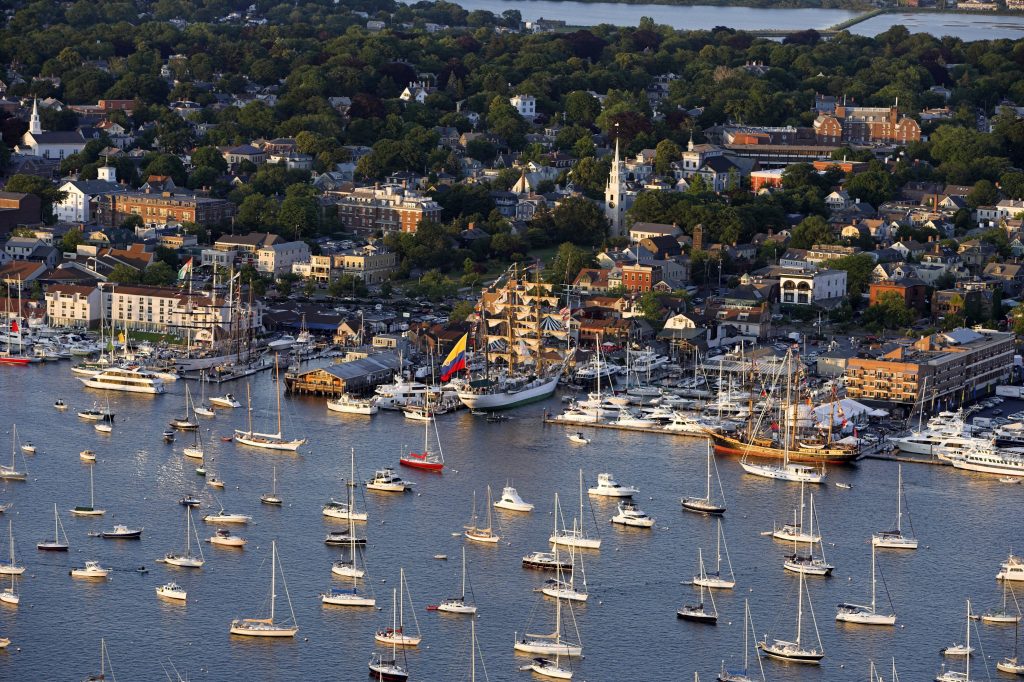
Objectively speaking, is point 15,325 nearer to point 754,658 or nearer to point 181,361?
point 181,361

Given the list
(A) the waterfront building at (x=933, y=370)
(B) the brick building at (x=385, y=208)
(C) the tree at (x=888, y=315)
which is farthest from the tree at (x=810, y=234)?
(A) the waterfront building at (x=933, y=370)

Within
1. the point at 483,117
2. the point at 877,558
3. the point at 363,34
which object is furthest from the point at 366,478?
the point at 363,34

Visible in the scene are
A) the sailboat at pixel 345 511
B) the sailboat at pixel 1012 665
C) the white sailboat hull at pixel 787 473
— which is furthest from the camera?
the white sailboat hull at pixel 787 473

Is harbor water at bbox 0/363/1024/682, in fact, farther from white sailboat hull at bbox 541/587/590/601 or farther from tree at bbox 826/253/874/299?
tree at bbox 826/253/874/299

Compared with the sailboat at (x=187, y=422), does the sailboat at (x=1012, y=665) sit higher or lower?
lower

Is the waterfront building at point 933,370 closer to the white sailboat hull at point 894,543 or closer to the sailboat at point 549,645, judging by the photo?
the white sailboat hull at point 894,543

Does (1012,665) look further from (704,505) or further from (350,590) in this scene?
(350,590)
